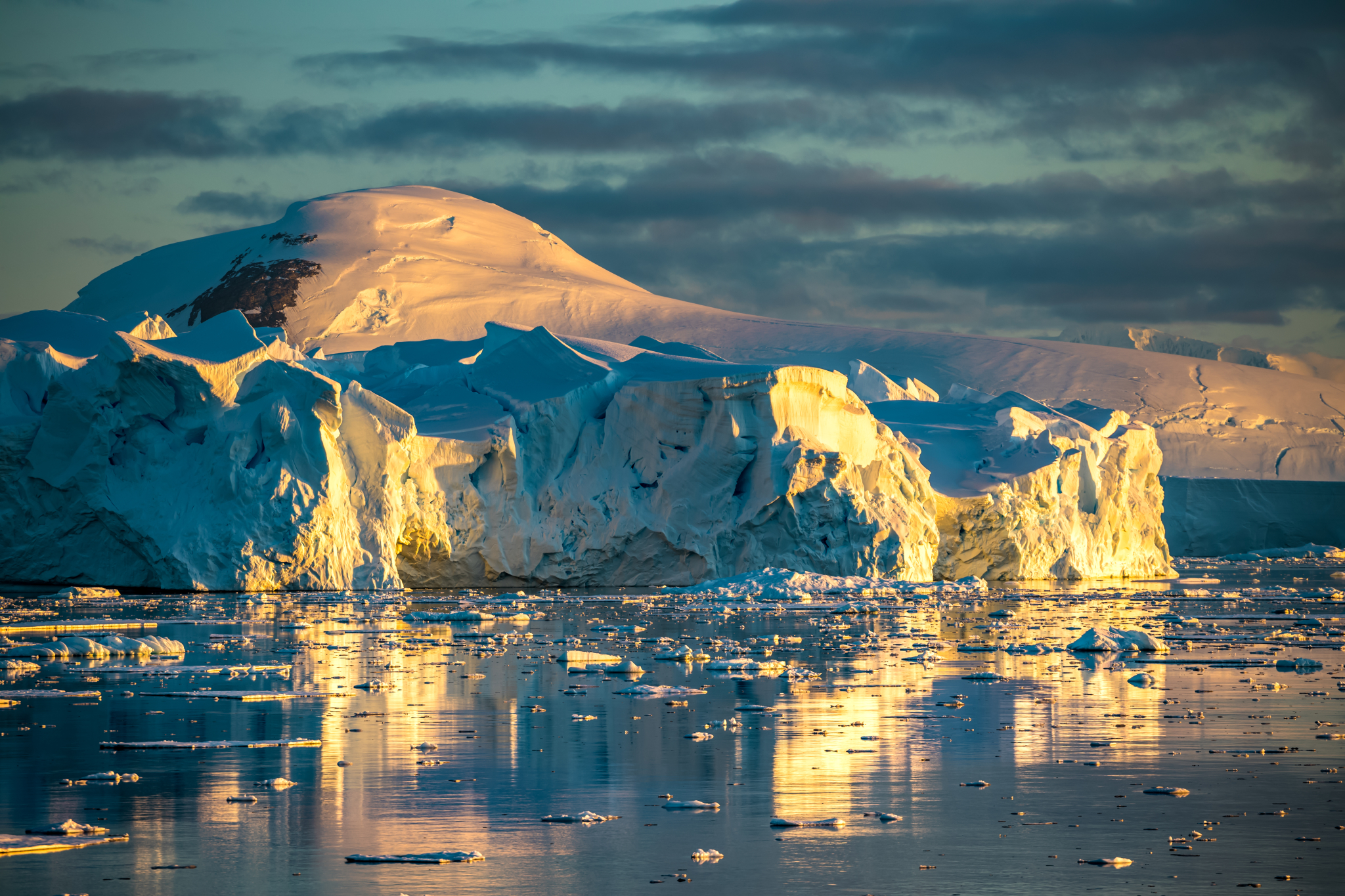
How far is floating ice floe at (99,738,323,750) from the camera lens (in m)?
9.46

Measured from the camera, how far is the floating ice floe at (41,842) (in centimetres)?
653

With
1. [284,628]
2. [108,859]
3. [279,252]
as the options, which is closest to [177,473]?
[284,628]

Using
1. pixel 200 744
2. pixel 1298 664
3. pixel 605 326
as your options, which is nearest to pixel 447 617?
pixel 1298 664

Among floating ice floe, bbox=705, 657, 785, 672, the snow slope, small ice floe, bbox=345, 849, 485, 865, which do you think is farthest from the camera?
the snow slope

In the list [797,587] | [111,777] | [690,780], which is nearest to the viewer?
[111,777]

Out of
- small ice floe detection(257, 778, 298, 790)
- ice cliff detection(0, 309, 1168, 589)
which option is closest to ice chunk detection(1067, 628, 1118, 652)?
small ice floe detection(257, 778, 298, 790)

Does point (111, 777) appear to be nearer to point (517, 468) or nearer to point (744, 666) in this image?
point (744, 666)

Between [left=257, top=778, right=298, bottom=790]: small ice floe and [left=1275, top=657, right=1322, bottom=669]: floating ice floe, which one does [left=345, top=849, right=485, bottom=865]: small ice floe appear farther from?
[left=1275, top=657, right=1322, bottom=669]: floating ice floe

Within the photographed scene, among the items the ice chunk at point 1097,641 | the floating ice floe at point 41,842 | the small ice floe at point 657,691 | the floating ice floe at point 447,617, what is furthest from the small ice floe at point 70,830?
the floating ice floe at point 447,617

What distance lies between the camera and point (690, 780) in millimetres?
8484

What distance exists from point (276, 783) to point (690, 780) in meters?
2.36

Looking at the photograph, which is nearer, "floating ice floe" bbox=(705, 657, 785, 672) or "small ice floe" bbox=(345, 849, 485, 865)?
"small ice floe" bbox=(345, 849, 485, 865)

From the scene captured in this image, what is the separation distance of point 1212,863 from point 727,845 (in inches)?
84.4

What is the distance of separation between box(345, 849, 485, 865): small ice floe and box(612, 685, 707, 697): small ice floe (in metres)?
6.22
